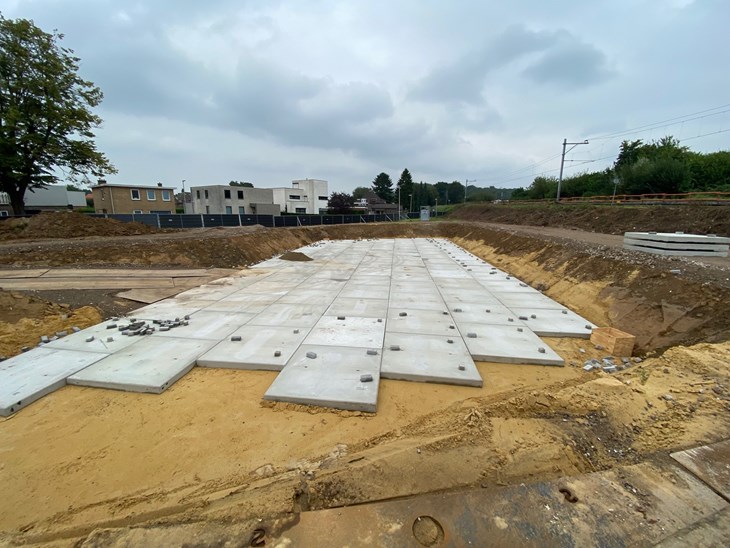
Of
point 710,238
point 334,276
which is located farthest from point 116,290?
point 710,238

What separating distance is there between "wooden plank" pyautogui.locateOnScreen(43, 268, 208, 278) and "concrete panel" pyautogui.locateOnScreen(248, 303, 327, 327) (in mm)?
4649

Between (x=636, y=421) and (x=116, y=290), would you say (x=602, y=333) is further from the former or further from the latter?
(x=116, y=290)

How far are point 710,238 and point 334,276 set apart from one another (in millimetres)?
10733

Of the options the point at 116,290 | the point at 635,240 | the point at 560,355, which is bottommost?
the point at 560,355

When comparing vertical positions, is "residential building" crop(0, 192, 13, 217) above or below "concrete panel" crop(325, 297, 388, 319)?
above

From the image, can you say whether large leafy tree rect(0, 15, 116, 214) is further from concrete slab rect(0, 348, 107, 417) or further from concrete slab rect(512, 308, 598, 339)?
concrete slab rect(512, 308, 598, 339)

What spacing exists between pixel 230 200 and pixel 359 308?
37059 mm

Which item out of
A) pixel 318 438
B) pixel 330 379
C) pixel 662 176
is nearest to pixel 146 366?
pixel 330 379

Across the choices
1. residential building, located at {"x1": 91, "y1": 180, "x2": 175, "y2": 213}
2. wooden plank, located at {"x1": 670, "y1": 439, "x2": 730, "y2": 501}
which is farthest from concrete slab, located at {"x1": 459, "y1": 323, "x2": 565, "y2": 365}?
residential building, located at {"x1": 91, "y1": 180, "x2": 175, "y2": 213}

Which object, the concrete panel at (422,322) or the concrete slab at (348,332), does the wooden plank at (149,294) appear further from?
the concrete panel at (422,322)

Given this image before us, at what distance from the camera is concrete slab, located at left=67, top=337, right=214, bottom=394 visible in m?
3.97

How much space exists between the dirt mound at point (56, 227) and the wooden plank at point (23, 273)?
20.9 ft

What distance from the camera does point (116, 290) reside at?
7.84 meters

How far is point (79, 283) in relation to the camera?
26.5ft
